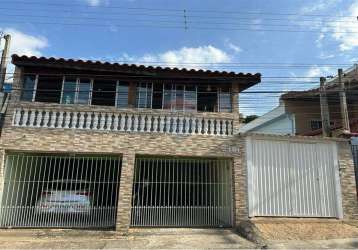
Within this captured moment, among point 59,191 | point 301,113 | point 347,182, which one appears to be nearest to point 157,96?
point 59,191

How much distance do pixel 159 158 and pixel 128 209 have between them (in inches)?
73.8

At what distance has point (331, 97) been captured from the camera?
16109 mm

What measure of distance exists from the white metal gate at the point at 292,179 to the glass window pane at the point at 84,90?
5237mm

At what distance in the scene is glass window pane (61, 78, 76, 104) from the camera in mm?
8883

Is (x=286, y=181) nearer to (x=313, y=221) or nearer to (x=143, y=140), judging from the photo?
(x=313, y=221)

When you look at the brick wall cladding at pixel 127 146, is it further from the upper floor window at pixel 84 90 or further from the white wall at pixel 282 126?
the white wall at pixel 282 126

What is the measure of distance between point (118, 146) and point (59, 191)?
2099 millimetres

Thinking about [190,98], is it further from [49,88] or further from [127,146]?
[49,88]

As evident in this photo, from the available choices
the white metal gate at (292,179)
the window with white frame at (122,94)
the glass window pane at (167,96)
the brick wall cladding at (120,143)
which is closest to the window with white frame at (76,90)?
the brick wall cladding at (120,143)

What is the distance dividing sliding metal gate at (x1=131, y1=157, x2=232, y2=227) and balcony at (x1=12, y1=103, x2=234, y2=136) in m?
1.10

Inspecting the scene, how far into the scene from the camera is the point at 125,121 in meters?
8.68

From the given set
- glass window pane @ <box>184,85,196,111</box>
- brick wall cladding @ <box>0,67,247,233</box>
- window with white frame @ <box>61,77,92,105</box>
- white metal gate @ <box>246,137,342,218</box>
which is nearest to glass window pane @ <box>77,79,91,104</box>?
window with white frame @ <box>61,77,92,105</box>

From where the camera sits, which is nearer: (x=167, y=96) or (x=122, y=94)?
(x=122, y=94)

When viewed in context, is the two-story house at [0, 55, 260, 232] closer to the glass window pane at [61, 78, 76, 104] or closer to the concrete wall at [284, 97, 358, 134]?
the glass window pane at [61, 78, 76, 104]
